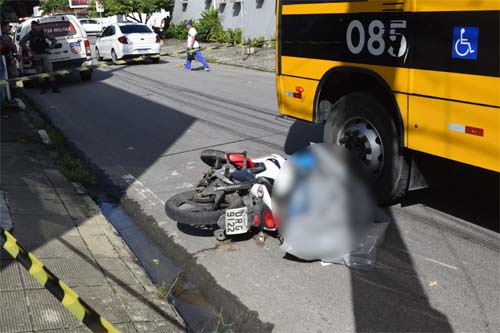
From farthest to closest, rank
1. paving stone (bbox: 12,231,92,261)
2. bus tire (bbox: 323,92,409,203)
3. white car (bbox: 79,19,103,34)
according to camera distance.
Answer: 1. white car (bbox: 79,19,103,34)
2. bus tire (bbox: 323,92,409,203)
3. paving stone (bbox: 12,231,92,261)

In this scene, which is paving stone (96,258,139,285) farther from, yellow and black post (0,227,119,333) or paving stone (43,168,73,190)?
paving stone (43,168,73,190)

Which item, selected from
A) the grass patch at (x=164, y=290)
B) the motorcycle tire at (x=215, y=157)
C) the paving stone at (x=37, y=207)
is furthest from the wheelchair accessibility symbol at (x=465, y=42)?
the paving stone at (x=37, y=207)

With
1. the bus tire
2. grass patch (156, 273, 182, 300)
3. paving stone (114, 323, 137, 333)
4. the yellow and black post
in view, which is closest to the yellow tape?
the yellow and black post

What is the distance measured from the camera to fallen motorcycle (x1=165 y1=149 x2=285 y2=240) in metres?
4.98

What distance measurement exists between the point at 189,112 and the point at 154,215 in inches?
245

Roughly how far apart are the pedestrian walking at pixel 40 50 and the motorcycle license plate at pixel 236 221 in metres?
12.3

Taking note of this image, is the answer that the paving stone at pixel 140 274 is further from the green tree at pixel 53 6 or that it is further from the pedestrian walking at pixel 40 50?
the green tree at pixel 53 6

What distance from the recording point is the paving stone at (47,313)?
3.69m

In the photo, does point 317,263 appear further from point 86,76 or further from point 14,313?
point 86,76

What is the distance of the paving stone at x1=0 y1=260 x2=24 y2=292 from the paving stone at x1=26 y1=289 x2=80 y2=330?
0.46 feet

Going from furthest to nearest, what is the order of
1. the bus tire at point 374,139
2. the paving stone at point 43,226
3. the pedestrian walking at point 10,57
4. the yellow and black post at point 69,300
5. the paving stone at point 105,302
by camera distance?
the pedestrian walking at point 10,57
the bus tire at point 374,139
the paving stone at point 43,226
the paving stone at point 105,302
the yellow and black post at point 69,300

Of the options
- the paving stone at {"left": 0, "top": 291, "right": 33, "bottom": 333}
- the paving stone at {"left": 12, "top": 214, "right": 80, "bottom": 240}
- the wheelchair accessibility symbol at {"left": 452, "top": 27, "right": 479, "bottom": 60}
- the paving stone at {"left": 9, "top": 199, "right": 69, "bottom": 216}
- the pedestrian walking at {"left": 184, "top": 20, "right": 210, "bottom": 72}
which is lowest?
the paving stone at {"left": 0, "top": 291, "right": 33, "bottom": 333}

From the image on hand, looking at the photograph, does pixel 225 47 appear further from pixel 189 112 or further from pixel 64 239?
pixel 64 239

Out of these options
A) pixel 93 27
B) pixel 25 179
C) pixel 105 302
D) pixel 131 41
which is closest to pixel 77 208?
pixel 25 179
